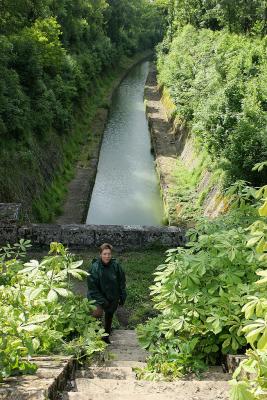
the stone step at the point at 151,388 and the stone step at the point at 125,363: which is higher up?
the stone step at the point at 151,388

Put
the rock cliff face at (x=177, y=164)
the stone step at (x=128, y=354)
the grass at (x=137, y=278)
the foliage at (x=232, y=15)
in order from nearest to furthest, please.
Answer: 1. the stone step at (x=128, y=354)
2. the grass at (x=137, y=278)
3. the rock cliff face at (x=177, y=164)
4. the foliage at (x=232, y=15)

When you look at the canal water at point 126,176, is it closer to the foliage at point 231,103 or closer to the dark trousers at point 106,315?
the foliage at point 231,103

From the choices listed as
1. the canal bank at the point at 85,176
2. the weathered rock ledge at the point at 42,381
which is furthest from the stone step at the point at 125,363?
the canal bank at the point at 85,176

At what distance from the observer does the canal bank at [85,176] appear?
1492 cm

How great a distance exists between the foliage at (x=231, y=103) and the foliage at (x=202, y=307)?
6431 millimetres

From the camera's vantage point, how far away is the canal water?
17.2m

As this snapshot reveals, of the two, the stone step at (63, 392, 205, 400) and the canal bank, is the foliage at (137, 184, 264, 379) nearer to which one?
the stone step at (63, 392, 205, 400)

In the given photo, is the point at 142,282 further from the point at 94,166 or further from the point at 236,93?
the point at 94,166

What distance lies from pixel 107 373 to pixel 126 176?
54.7 feet

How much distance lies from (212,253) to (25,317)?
2211 millimetres

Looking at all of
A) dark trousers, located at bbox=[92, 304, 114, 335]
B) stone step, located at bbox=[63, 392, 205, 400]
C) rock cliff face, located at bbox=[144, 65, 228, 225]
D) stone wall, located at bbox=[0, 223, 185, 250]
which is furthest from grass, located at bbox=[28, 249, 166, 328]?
stone step, located at bbox=[63, 392, 205, 400]

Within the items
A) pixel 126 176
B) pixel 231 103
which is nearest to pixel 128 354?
pixel 231 103

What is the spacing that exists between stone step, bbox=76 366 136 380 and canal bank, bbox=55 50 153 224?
31.4 ft

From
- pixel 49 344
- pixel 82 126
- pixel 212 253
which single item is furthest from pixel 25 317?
pixel 82 126
